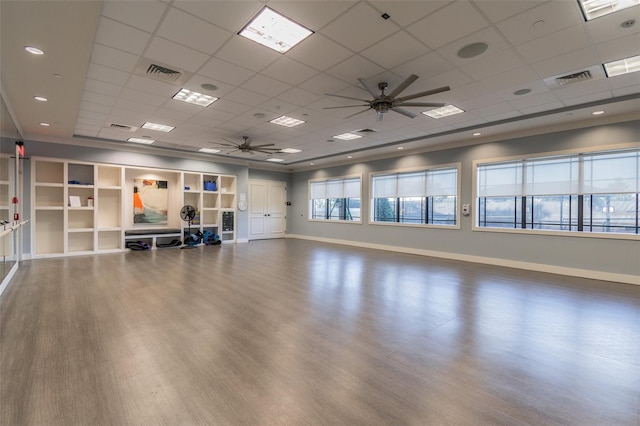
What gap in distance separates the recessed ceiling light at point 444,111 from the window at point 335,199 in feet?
15.5

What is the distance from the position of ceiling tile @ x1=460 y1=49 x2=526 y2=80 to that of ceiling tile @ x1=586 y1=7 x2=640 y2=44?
701 mm

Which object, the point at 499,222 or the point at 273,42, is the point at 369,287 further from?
the point at 499,222

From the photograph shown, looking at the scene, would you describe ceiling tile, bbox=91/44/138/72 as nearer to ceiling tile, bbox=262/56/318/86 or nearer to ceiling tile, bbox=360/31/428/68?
ceiling tile, bbox=262/56/318/86

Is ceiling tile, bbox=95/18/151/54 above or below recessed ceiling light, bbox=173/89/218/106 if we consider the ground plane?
below

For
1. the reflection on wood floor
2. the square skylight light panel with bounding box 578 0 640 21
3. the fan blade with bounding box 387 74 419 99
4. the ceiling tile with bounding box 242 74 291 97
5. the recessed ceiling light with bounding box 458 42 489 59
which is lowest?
the reflection on wood floor

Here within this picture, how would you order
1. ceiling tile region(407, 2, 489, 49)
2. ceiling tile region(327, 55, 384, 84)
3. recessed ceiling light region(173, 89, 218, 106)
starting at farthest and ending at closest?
recessed ceiling light region(173, 89, 218, 106) → ceiling tile region(327, 55, 384, 84) → ceiling tile region(407, 2, 489, 49)

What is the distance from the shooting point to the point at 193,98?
5.16 meters

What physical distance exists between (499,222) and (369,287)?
5057 mm

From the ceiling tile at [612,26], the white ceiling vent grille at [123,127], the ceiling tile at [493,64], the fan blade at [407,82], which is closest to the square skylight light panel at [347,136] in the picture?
the fan blade at [407,82]

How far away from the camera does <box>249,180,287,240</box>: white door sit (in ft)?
39.4

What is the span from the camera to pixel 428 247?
8234 mm

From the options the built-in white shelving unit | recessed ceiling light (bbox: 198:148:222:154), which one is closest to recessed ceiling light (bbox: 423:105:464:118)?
recessed ceiling light (bbox: 198:148:222:154)

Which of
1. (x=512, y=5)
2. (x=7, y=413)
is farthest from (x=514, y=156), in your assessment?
(x=7, y=413)

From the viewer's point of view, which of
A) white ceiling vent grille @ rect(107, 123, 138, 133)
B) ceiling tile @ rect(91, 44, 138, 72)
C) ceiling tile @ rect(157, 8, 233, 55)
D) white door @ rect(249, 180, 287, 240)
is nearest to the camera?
ceiling tile @ rect(157, 8, 233, 55)
